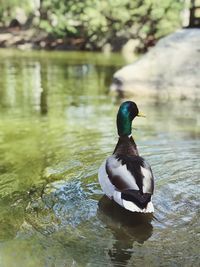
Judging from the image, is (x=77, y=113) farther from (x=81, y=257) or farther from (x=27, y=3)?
(x=27, y=3)

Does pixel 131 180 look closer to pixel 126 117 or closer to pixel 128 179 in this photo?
pixel 128 179

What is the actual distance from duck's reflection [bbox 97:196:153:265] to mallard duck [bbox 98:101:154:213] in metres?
0.18

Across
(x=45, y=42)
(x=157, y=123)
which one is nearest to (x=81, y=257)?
(x=157, y=123)

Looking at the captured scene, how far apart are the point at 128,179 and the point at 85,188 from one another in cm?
113

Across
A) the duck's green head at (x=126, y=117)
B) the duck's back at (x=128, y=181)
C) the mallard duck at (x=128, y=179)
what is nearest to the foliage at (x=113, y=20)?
the duck's green head at (x=126, y=117)

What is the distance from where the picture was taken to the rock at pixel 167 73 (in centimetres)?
1302

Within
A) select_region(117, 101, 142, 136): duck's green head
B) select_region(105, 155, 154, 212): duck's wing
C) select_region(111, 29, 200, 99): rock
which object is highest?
select_region(117, 101, 142, 136): duck's green head

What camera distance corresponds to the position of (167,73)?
1334 centimetres

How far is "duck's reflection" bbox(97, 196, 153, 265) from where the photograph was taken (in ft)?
14.1

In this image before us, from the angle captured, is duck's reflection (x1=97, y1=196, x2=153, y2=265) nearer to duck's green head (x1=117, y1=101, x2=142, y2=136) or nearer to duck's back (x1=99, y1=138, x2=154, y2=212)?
duck's back (x1=99, y1=138, x2=154, y2=212)

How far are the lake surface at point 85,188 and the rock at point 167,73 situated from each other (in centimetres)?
101

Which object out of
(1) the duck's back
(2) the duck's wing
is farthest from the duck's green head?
(2) the duck's wing

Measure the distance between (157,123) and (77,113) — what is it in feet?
5.74

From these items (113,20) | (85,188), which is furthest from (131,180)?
(113,20)
